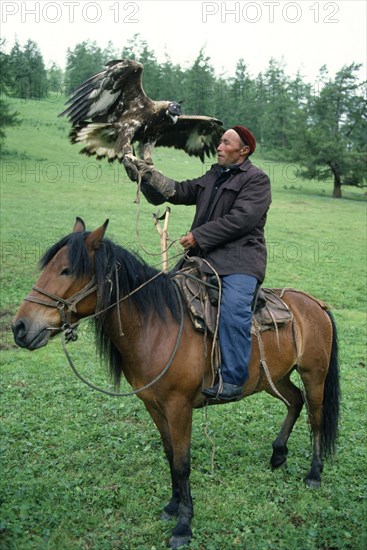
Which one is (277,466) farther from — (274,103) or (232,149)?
(274,103)

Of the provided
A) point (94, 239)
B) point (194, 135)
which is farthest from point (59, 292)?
point (194, 135)

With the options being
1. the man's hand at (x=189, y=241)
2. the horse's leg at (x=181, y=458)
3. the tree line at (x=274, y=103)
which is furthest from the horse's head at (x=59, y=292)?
the tree line at (x=274, y=103)

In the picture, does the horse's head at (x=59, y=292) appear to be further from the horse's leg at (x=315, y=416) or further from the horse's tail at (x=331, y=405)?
the horse's tail at (x=331, y=405)

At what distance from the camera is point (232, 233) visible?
450 cm

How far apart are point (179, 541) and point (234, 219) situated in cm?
275

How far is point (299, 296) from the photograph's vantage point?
19.0 feet

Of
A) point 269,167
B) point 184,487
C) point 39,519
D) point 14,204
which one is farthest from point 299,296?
point 269,167

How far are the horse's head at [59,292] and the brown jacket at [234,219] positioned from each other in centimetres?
102

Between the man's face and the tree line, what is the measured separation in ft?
63.1

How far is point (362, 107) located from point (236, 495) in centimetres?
3976

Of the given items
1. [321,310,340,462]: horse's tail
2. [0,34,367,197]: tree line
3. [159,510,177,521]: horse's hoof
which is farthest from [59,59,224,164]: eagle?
[0,34,367,197]: tree line

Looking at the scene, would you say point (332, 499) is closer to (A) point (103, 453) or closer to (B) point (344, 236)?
(A) point (103, 453)

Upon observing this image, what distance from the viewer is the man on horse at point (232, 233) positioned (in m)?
4.52

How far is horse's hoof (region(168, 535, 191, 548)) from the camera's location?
4.46m
